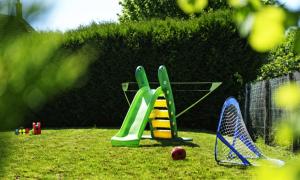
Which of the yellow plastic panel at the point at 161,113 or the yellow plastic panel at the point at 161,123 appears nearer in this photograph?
→ the yellow plastic panel at the point at 161,123

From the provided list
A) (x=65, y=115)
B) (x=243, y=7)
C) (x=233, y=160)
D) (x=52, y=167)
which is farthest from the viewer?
(x=65, y=115)

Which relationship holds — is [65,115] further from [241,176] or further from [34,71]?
[34,71]

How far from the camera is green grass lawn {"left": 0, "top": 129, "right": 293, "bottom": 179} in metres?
5.66

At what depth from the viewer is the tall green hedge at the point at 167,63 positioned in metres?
12.4

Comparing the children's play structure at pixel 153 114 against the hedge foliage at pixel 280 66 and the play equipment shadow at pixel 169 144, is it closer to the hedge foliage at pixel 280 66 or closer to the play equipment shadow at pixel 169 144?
the play equipment shadow at pixel 169 144

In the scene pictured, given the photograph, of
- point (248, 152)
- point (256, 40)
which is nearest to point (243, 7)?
point (256, 40)

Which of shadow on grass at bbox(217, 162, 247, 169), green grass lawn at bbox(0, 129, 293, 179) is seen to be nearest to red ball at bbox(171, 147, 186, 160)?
green grass lawn at bbox(0, 129, 293, 179)

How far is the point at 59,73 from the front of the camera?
0.86 m

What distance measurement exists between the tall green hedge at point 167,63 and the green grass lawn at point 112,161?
3595 mm

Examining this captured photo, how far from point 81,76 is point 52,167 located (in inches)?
221

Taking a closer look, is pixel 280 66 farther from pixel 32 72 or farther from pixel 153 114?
pixel 32 72

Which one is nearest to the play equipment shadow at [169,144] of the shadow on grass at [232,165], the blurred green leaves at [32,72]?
the shadow on grass at [232,165]

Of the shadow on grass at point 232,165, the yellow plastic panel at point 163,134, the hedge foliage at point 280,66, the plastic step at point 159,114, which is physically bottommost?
the shadow on grass at point 232,165

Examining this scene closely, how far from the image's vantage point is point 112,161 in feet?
21.8
